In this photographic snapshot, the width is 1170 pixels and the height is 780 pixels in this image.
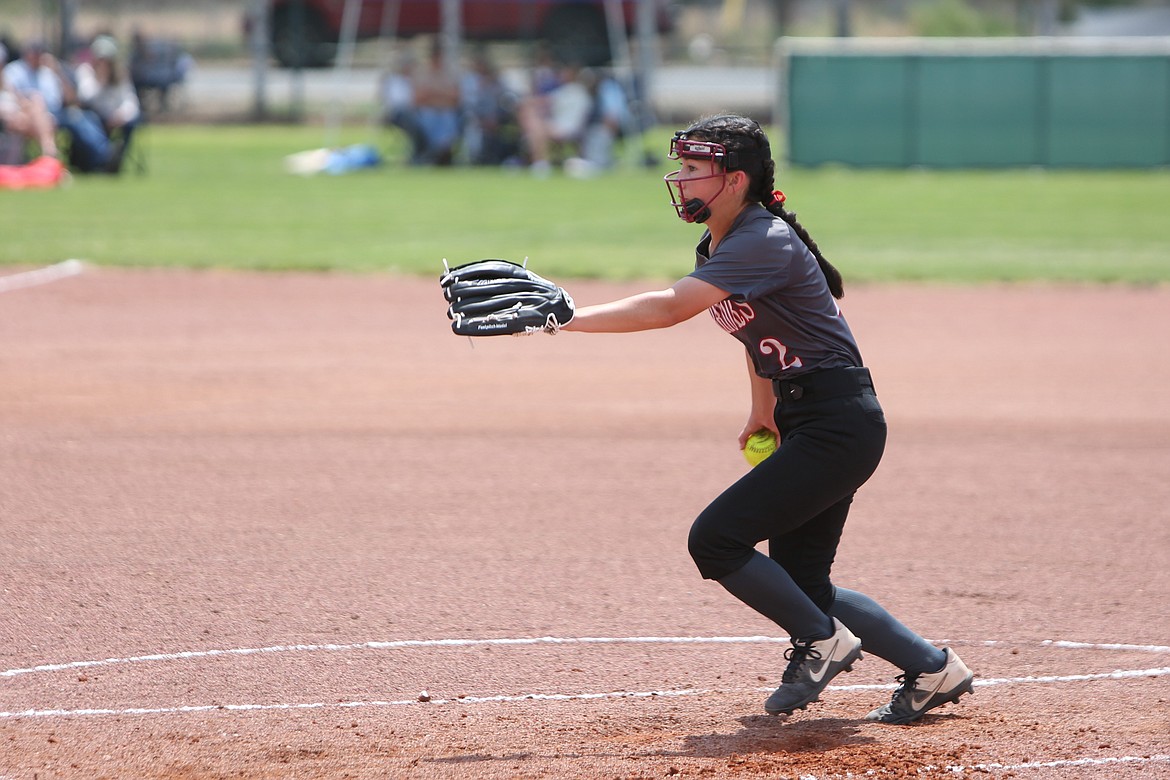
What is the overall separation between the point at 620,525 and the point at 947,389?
3933mm

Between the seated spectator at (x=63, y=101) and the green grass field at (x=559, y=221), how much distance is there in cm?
58

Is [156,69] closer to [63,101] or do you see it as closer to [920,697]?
[63,101]

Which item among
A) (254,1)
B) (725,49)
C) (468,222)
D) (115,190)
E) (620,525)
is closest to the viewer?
(620,525)

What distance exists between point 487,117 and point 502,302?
20.7m

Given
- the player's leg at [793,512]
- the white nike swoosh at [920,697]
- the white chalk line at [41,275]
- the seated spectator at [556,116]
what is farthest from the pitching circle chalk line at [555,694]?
the seated spectator at [556,116]

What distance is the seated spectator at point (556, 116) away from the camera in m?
23.0

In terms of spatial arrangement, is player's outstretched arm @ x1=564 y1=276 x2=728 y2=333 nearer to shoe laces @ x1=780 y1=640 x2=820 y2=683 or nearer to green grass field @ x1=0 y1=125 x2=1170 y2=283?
shoe laces @ x1=780 y1=640 x2=820 y2=683

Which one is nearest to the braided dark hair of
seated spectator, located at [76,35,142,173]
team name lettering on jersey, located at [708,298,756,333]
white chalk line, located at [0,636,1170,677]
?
team name lettering on jersey, located at [708,298,756,333]

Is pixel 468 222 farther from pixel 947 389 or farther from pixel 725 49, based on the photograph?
pixel 725 49

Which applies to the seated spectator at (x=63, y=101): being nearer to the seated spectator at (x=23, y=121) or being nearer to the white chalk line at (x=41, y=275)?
the seated spectator at (x=23, y=121)

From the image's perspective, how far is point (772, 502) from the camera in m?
4.14

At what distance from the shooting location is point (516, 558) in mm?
6109

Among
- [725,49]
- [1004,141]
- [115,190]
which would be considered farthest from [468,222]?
[725,49]

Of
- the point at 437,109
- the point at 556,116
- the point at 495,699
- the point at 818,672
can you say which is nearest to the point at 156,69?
the point at 437,109
